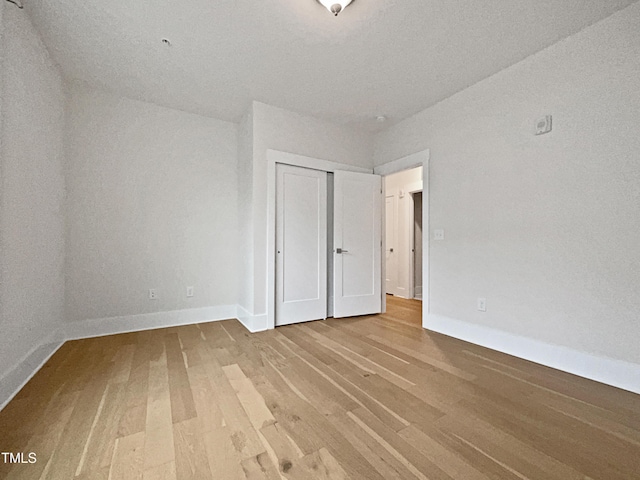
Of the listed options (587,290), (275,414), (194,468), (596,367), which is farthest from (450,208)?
(194,468)

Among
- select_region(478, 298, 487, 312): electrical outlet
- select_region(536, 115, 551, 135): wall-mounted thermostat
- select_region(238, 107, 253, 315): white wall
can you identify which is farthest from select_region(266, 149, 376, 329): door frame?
select_region(536, 115, 551, 135): wall-mounted thermostat

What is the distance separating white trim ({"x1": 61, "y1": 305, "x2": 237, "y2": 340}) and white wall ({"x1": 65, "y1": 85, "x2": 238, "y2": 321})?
0.22ft

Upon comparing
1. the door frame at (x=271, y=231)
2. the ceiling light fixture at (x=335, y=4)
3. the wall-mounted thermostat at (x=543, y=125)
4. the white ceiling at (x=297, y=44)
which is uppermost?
the white ceiling at (x=297, y=44)

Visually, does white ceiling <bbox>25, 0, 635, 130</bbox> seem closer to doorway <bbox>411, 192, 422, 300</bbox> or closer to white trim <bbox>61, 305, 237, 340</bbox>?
white trim <bbox>61, 305, 237, 340</bbox>

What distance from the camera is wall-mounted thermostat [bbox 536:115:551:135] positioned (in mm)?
2379

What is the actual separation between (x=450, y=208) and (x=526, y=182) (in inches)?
30.3

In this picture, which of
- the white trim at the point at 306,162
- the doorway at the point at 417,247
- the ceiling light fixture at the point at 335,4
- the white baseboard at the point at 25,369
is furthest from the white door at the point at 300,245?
the doorway at the point at 417,247

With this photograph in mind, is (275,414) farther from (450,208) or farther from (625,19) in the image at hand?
(625,19)

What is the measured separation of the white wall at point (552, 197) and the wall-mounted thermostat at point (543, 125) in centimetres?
5

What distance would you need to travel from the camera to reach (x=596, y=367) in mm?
2100

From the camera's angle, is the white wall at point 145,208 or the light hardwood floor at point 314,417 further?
the white wall at point 145,208

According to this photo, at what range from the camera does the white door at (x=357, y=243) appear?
385 cm

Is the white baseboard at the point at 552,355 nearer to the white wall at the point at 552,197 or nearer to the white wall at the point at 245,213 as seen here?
the white wall at the point at 552,197

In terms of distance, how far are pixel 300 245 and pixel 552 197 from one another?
8.44 ft
